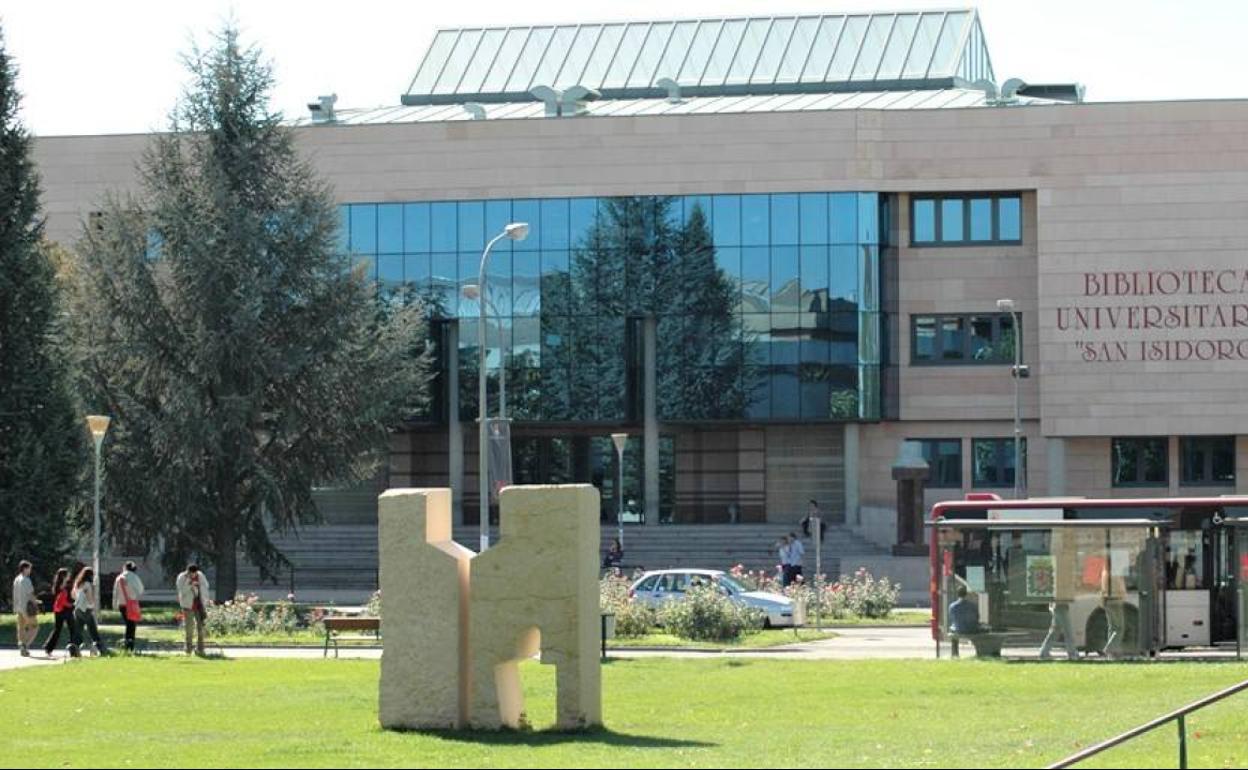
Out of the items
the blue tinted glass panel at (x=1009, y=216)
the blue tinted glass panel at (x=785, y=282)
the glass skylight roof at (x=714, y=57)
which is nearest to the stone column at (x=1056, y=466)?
the blue tinted glass panel at (x=1009, y=216)

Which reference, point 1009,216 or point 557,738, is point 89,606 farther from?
point 1009,216

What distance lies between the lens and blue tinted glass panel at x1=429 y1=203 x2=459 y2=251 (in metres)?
70.1

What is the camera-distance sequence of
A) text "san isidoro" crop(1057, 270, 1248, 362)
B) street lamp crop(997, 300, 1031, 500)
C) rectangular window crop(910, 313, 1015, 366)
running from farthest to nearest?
rectangular window crop(910, 313, 1015, 366) < text "san isidoro" crop(1057, 270, 1248, 362) < street lamp crop(997, 300, 1031, 500)

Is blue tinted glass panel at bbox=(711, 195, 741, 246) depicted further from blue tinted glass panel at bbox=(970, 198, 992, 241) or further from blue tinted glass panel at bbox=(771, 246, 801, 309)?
blue tinted glass panel at bbox=(970, 198, 992, 241)

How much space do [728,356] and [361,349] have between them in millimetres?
18838

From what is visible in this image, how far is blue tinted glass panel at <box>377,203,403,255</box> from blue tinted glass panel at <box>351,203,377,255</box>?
0.16m

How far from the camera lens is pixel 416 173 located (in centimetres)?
7056

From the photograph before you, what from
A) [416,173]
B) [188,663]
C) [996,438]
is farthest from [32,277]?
[996,438]

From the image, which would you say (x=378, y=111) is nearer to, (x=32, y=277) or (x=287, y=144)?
(x=287, y=144)

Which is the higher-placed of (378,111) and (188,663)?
(378,111)

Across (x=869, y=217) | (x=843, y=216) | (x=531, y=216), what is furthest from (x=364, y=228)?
(x=869, y=217)

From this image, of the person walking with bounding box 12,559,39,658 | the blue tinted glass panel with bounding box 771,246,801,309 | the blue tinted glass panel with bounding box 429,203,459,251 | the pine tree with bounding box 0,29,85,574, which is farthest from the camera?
the blue tinted glass panel with bounding box 429,203,459,251

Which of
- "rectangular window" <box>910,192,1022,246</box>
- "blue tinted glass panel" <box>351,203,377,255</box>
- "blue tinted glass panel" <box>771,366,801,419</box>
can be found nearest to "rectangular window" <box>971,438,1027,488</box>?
"blue tinted glass panel" <box>771,366,801,419</box>

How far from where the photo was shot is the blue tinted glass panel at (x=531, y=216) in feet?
229
